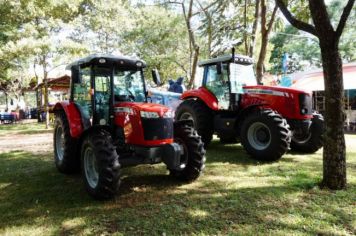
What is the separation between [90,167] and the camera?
203 inches

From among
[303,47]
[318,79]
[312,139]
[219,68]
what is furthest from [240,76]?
[303,47]

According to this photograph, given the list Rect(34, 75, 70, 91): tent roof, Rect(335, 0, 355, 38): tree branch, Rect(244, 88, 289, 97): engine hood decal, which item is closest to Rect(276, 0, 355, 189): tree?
Rect(335, 0, 355, 38): tree branch

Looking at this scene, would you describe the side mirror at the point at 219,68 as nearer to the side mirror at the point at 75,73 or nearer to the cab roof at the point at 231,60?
the cab roof at the point at 231,60

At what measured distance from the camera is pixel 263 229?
3.75m

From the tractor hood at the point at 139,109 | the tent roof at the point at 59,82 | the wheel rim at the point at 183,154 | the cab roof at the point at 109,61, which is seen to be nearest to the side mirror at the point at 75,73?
the cab roof at the point at 109,61

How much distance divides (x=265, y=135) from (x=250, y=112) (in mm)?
626

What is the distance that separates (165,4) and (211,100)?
33.0ft

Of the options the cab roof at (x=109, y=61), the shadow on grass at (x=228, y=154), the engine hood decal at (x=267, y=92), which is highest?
the cab roof at (x=109, y=61)

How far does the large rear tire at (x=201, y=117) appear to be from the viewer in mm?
8438

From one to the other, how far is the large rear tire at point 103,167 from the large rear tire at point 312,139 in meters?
4.99

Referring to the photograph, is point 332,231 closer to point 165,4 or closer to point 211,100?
point 211,100

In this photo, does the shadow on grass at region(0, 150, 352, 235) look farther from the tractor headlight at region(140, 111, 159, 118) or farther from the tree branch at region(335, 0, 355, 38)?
the tree branch at region(335, 0, 355, 38)

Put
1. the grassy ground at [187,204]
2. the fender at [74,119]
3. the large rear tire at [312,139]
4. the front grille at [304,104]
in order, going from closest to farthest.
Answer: the grassy ground at [187,204], the fender at [74,119], the front grille at [304,104], the large rear tire at [312,139]

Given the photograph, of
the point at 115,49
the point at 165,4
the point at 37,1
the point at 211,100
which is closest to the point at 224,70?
the point at 211,100
